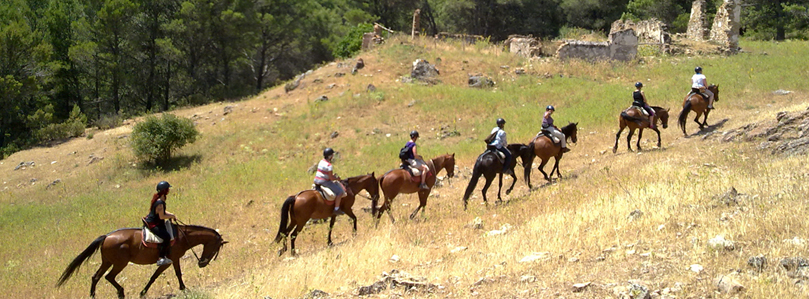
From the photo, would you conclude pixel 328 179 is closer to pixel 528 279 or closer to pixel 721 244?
pixel 528 279

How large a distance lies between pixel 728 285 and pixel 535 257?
262 cm

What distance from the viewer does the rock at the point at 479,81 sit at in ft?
85.8

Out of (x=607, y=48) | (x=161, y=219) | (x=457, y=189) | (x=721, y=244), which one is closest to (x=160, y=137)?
(x=457, y=189)

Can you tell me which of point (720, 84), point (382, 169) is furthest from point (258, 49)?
point (720, 84)

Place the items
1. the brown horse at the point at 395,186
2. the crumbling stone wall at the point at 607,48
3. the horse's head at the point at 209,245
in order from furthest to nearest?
1. the crumbling stone wall at the point at 607,48
2. the brown horse at the point at 395,186
3. the horse's head at the point at 209,245

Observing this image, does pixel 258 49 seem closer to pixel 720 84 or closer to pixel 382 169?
pixel 382 169

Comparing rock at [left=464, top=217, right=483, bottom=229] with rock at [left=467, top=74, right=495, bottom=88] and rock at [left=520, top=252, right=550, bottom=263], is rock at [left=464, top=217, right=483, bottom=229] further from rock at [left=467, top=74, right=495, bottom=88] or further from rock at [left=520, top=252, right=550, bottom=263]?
rock at [left=467, top=74, right=495, bottom=88]

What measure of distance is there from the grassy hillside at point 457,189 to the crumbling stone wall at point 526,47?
5.49 feet

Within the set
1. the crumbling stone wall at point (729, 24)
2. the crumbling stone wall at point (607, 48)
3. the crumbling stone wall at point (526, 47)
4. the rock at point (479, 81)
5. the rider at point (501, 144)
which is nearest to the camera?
the rider at point (501, 144)

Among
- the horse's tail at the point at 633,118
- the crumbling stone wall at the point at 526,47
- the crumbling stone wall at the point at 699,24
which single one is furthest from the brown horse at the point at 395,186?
the crumbling stone wall at the point at 699,24

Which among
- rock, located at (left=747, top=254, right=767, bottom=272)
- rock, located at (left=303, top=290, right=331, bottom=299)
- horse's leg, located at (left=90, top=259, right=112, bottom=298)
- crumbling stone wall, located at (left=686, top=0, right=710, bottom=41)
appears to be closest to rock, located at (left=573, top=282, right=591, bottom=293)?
rock, located at (left=747, top=254, right=767, bottom=272)

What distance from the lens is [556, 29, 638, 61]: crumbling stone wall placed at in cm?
2906

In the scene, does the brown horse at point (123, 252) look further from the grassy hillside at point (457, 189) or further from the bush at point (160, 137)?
the bush at point (160, 137)

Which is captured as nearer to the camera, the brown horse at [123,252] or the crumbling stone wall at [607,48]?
the brown horse at [123,252]
